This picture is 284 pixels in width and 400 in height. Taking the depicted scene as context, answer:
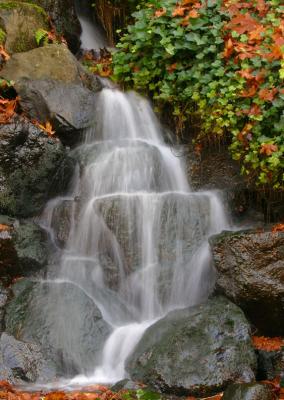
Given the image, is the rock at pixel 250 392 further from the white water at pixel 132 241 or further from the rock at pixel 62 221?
the rock at pixel 62 221

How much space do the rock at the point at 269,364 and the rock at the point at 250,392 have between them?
0.80 m

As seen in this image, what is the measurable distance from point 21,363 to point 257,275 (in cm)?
242

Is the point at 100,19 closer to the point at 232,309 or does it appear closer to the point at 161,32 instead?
the point at 161,32

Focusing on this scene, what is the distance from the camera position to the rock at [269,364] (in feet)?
14.7

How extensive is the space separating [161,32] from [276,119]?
7.51 ft

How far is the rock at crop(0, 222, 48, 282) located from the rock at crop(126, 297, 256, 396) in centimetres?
157

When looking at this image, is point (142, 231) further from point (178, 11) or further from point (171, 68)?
point (178, 11)

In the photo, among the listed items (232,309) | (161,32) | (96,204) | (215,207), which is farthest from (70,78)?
(232,309)

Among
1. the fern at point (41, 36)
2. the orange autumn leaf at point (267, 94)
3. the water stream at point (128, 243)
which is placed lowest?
the water stream at point (128, 243)

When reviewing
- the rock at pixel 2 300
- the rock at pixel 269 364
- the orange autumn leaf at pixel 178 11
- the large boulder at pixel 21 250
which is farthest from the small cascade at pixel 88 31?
the rock at pixel 269 364

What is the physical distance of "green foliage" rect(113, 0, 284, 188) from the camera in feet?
19.4

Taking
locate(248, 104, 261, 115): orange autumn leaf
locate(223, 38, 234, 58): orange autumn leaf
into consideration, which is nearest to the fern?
locate(223, 38, 234, 58): orange autumn leaf

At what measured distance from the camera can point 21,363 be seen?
4.57 metres

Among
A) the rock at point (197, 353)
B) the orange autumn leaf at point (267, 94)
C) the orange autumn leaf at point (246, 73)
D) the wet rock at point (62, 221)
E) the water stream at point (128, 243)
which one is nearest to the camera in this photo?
the rock at point (197, 353)
